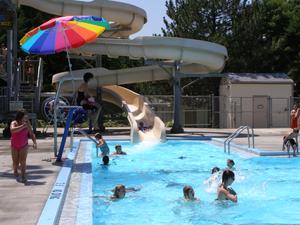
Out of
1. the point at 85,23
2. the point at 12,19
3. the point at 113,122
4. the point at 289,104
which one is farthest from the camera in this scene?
the point at 113,122

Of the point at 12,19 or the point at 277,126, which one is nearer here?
the point at 12,19

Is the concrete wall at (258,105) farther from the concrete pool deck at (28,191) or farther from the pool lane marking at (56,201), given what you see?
the pool lane marking at (56,201)

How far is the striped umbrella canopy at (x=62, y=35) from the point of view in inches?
480

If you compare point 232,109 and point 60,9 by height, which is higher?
point 60,9

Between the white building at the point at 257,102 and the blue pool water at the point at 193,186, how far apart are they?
1661 cm

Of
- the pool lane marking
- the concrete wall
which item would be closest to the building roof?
the concrete wall

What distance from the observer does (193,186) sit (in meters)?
11.9

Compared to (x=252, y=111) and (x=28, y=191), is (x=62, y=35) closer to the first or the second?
(x=28, y=191)

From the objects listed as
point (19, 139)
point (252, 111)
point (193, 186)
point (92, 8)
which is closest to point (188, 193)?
point (193, 186)

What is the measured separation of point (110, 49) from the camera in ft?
89.6

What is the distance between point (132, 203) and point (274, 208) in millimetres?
2662

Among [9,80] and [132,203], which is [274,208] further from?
[9,80]

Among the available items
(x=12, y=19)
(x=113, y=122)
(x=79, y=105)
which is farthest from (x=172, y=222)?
(x=113, y=122)

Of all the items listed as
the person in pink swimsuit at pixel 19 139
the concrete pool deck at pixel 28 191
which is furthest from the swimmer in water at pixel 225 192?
the person in pink swimsuit at pixel 19 139
